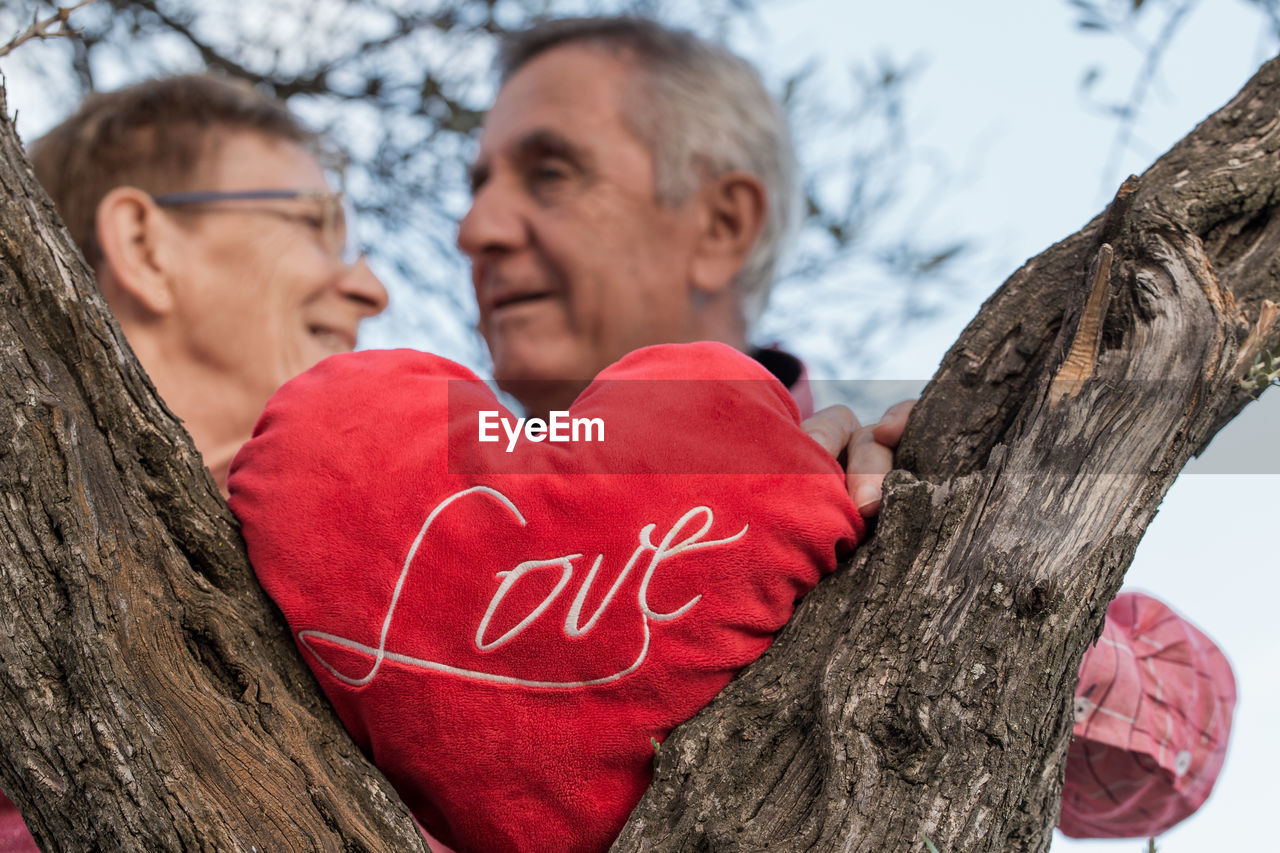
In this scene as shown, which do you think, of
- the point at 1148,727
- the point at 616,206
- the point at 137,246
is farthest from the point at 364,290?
the point at 1148,727

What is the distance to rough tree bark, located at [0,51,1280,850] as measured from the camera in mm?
964

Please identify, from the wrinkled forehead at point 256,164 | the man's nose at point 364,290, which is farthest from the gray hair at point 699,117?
the man's nose at point 364,290

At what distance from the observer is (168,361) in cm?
245

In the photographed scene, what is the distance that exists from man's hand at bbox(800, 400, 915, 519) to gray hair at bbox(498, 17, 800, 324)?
1574 mm

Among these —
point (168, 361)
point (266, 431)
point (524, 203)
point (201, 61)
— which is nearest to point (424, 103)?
point (201, 61)

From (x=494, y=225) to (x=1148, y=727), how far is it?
6.32ft

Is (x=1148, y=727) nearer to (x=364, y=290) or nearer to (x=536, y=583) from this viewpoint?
(x=536, y=583)

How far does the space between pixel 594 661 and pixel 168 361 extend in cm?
176

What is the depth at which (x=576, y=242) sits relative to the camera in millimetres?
2754

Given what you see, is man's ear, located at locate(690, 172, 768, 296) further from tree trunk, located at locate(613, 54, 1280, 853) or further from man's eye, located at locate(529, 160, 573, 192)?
tree trunk, located at locate(613, 54, 1280, 853)

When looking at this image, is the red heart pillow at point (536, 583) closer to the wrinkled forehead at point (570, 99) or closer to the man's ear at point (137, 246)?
the man's ear at point (137, 246)

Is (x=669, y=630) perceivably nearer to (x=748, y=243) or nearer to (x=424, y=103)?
(x=748, y=243)

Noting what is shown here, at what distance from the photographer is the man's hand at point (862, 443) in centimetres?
120

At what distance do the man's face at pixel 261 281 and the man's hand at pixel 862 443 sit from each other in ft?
5.24
